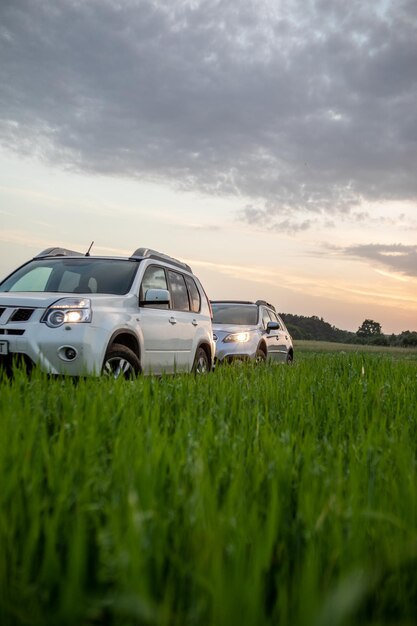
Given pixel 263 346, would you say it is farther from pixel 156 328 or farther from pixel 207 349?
pixel 156 328

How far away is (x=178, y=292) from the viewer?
10594mm

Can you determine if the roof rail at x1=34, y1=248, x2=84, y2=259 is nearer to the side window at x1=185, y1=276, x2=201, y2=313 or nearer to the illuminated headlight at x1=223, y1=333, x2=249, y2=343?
the side window at x1=185, y1=276, x2=201, y2=313

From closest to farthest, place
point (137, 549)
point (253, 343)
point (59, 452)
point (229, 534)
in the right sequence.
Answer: point (137, 549) < point (229, 534) < point (59, 452) < point (253, 343)

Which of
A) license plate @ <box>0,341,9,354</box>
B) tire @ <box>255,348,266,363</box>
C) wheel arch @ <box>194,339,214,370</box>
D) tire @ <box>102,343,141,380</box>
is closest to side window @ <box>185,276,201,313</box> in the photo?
wheel arch @ <box>194,339,214,370</box>

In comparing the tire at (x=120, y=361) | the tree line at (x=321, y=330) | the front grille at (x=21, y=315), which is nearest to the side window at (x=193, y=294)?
the tire at (x=120, y=361)

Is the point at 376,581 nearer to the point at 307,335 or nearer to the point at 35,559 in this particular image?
the point at 35,559

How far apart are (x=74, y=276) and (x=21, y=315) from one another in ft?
6.42

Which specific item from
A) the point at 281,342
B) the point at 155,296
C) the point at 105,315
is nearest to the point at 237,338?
the point at 281,342

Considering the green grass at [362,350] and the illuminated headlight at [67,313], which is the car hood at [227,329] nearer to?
the illuminated headlight at [67,313]

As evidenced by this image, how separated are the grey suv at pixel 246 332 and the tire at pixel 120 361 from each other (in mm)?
5236

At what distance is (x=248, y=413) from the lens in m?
4.76

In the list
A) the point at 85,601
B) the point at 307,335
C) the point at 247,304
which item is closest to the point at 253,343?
the point at 247,304

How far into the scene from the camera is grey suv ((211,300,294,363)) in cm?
1389

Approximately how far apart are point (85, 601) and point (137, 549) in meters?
0.23
